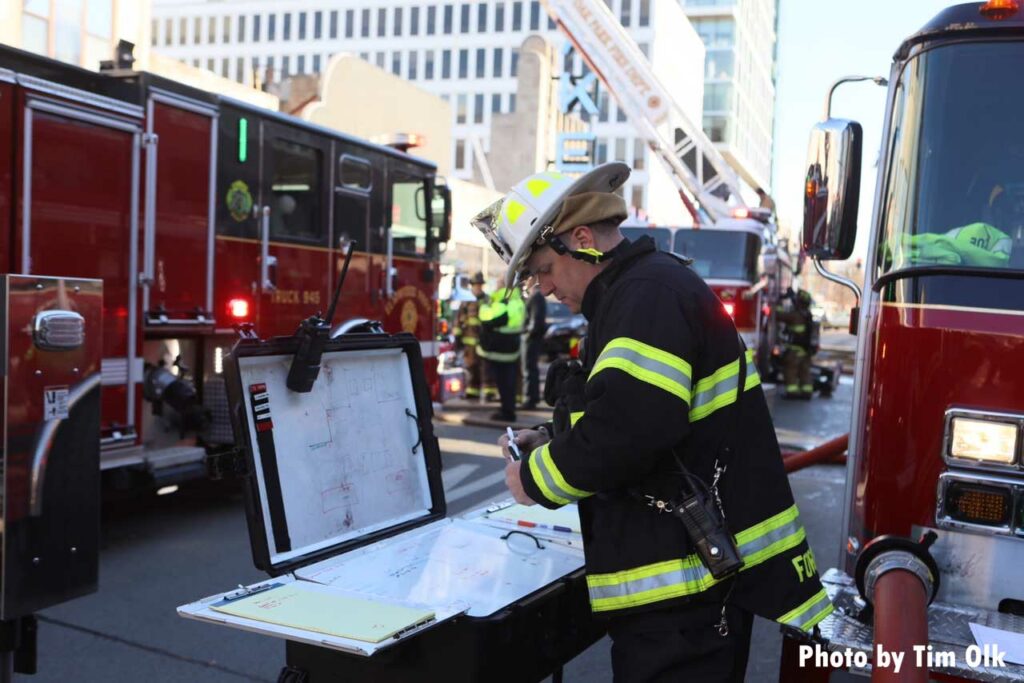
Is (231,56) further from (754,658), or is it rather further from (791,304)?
(754,658)

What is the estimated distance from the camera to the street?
4285 mm

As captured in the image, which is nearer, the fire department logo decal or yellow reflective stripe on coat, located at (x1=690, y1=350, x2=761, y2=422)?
yellow reflective stripe on coat, located at (x1=690, y1=350, x2=761, y2=422)

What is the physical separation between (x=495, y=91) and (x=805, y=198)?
3161 inches

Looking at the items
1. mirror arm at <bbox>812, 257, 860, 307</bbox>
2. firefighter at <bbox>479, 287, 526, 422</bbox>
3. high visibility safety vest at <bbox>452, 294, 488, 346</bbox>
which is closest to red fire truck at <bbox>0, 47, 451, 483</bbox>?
mirror arm at <bbox>812, 257, 860, 307</bbox>

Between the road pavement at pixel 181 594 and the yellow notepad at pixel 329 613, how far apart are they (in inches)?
76.9

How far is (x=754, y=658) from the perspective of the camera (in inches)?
180

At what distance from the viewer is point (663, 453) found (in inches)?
88.2

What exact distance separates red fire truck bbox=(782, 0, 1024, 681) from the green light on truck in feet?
15.5

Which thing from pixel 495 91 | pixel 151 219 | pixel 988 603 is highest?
pixel 495 91

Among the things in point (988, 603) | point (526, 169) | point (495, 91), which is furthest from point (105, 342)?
point (495, 91)

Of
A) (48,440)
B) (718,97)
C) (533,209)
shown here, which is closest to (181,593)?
(48,440)

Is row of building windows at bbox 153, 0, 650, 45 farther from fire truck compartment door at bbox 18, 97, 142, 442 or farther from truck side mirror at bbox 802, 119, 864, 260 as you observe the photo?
truck side mirror at bbox 802, 119, 864, 260

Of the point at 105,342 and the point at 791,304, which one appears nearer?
the point at 105,342

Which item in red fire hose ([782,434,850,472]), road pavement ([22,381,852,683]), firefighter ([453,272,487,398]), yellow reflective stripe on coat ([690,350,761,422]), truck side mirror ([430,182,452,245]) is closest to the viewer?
yellow reflective stripe on coat ([690,350,761,422])
